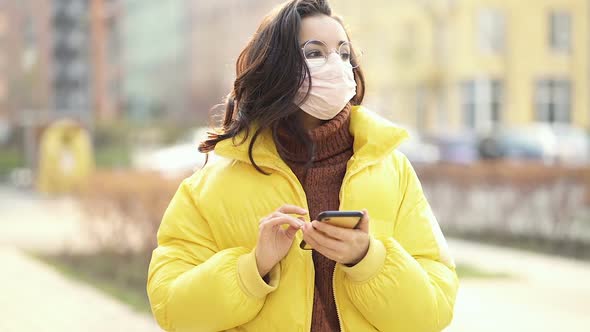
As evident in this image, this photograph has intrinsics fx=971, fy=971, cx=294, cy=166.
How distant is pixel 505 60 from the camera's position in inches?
1588

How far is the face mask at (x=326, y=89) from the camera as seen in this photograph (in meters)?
2.46

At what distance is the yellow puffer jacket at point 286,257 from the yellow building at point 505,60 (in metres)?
37.9

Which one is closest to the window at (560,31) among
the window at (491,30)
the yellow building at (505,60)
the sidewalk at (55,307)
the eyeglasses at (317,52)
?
the yellow building at (505,60)

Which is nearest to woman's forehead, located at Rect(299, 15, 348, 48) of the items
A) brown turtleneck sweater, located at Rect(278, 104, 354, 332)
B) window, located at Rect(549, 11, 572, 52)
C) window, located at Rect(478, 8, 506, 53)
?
brown turtleneck sweater, located at Rect(278, 104, 354, 332)

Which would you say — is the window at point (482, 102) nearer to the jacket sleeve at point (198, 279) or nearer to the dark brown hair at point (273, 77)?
the dark brown hair at point (273, 77)

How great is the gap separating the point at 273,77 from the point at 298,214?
40 centimetres

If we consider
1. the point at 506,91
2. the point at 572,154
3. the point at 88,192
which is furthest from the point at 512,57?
the point at 88,192

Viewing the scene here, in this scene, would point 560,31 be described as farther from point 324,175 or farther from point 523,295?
point 324,175

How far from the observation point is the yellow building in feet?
131

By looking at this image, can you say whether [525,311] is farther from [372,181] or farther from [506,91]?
[506,91]

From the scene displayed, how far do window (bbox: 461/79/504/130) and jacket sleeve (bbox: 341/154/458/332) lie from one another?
38.3 m

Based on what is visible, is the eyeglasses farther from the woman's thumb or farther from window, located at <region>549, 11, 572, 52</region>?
window, located at <region>549, 11, 572, 52</region>

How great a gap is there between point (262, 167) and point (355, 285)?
1.24 feet

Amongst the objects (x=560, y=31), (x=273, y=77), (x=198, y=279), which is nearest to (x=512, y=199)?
(x=273, y=77)
